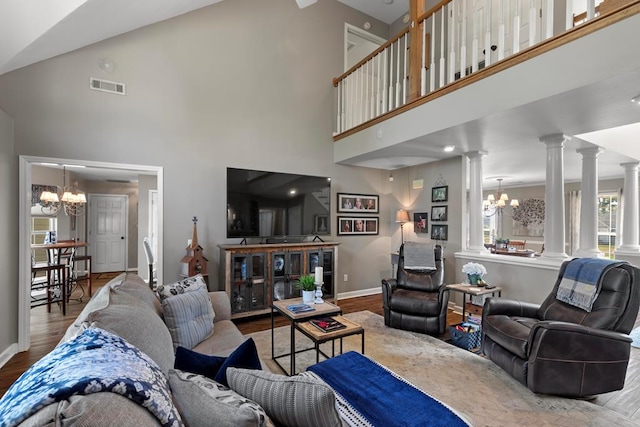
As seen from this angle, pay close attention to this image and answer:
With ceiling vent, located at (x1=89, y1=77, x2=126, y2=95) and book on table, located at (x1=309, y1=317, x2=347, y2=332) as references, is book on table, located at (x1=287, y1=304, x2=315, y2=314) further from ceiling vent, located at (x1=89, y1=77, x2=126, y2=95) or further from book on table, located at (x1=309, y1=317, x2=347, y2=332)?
ceiling vent, located at (x1=89, y1=77, x2=126, y2=95)

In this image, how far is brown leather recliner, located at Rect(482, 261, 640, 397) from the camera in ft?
7.20

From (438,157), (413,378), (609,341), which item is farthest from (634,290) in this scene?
(438,157)

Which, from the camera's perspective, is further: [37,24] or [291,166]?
[291,166]

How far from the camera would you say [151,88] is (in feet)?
12.1

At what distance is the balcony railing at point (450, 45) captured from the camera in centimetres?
245

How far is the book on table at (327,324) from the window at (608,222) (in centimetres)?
839

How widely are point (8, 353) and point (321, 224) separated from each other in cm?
381

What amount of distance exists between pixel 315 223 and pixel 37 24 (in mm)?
3635

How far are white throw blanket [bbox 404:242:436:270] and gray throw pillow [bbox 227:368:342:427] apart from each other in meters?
3.25

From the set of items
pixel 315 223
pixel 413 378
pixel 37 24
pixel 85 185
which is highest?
pixel 37 24

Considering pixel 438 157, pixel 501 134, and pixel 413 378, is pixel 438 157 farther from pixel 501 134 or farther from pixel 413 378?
pixel 413 378

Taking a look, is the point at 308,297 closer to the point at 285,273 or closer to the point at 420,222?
the point at 285,273

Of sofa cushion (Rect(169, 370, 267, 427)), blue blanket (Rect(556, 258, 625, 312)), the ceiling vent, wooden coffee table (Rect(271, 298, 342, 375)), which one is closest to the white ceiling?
the ceiling vent

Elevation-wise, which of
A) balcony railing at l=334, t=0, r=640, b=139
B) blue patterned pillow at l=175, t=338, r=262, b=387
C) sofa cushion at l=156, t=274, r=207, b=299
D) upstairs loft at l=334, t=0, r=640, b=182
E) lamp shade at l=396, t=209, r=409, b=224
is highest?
balcony railing at l=334, t=0, r=640, b=139
